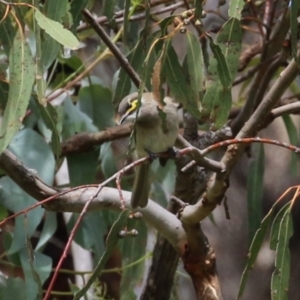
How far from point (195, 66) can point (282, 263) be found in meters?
0.36

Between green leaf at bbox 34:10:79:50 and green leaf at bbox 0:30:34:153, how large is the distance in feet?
0.27

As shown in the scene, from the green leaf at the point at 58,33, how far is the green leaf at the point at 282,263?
0.38 metres

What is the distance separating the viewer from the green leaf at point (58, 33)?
806mm

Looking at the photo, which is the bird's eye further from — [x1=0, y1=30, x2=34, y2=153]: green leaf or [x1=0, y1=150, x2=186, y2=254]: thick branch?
[x1=0, y1=30, x2=34, y2=153]: green leaf

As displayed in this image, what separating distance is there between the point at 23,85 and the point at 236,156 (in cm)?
39

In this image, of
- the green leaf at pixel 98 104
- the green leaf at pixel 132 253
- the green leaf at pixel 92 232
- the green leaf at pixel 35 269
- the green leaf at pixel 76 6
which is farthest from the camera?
the green leaf at pixel 98 104

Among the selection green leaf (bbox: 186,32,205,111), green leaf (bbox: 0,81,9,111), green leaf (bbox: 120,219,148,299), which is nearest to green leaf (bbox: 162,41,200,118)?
green leaf (bbox: 186,32,205,111)

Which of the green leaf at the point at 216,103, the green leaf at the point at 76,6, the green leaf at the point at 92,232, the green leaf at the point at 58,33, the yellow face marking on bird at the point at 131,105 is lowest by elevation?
the green leaf at the point at 92,232

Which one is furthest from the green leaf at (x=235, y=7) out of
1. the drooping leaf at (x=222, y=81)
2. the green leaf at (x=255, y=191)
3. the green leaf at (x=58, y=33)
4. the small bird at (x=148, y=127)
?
the green leaf at (x=255, y=191)

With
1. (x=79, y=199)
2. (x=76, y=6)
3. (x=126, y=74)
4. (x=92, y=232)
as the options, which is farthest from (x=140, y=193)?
(x=92, y=232)

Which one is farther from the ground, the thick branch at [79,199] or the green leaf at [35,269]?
the thick branch at [79,199]

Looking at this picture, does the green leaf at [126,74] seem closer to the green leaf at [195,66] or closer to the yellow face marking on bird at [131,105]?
the yellow face marking on bird at [131,105]

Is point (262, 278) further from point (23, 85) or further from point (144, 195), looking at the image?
point (23, 85)

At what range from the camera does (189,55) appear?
3.59ft
